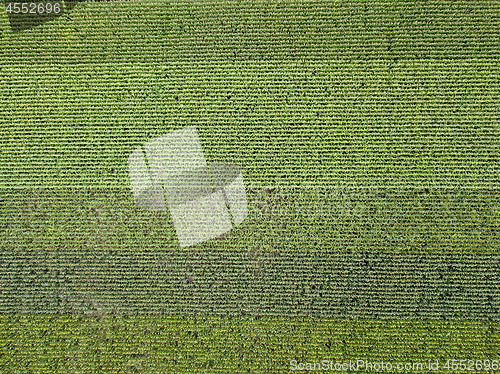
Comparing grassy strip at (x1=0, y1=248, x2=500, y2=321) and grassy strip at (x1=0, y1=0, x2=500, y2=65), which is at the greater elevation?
grassy strip at (x1=0, y1=0, x2=500, y2=65)

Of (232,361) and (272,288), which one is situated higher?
(272,288)

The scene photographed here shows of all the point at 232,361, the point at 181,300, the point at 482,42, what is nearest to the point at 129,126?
the point at 181,300

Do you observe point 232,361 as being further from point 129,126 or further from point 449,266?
point 129,126

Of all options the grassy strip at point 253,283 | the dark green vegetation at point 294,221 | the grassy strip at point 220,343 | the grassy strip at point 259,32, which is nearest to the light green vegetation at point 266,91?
the grassy strip at point 259,32

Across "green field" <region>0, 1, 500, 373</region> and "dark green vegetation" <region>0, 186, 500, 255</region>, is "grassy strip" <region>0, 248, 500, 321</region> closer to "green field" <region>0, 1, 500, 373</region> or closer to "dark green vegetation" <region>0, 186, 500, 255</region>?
"green field" <region>0, 1, 500, 373</region>

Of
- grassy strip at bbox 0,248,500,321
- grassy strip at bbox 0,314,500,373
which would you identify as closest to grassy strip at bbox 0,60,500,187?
grassy strip at bbox 0,248,500,321

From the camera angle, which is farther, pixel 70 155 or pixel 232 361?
pixel 70 155
